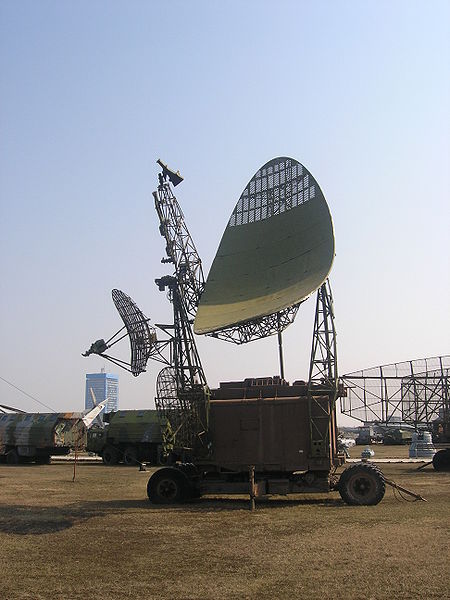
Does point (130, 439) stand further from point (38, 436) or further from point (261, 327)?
point (261, 327)

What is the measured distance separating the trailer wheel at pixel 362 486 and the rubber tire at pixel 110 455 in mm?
30483

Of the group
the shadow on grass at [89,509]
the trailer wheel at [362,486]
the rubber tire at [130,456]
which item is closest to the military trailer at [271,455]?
the trailer wheel at [362,486]

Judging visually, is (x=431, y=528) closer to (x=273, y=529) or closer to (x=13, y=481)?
(x=273, y=529)

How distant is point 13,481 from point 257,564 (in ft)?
78.3

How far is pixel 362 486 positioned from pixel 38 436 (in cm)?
3543

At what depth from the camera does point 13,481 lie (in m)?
32.6

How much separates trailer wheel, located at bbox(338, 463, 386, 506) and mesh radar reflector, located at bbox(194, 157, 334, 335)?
6.09 m

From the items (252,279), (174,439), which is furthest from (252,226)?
(174,439)

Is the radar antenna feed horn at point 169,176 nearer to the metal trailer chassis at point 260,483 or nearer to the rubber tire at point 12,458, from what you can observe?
the metal trailer chassis at point 260,483

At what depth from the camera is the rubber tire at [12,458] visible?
50875 millimetres

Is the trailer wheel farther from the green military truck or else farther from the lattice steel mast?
the green military truck

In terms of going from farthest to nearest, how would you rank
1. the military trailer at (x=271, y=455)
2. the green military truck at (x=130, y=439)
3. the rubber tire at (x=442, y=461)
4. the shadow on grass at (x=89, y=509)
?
the green military truck at (x=130, y=439) → the rubber tire at (x=442, y=461) → the military trailer at (x=271, y=455) → the shadow on grass at (x=89, y=509)

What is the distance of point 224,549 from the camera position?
544 inches

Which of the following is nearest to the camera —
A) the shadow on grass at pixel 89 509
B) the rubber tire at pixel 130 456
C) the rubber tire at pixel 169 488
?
the shadow on grass at pixel 89 509
